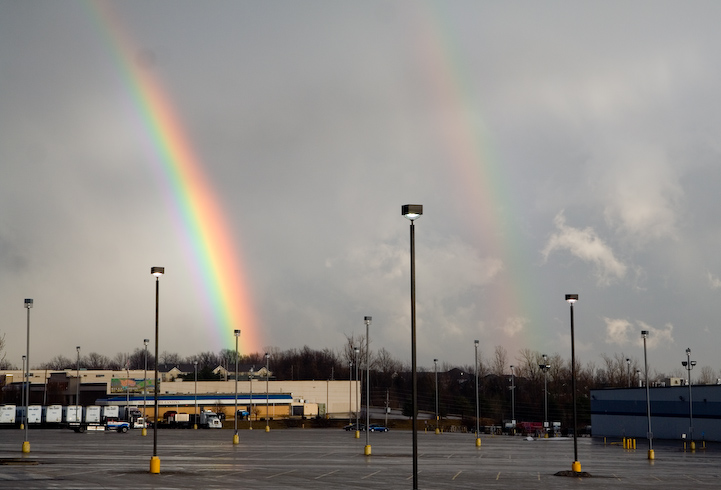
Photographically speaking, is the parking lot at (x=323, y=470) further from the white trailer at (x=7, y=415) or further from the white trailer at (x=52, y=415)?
the white trailer at (x=52, y=415)

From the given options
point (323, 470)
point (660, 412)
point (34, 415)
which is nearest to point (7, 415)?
point (34, 415)

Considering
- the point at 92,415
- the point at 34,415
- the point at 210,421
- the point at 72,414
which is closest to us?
the point at 34,415

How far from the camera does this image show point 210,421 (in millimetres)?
118875

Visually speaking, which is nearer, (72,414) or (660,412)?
(660,412)

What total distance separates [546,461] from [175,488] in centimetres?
3166

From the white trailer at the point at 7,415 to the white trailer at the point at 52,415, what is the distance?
176 inches

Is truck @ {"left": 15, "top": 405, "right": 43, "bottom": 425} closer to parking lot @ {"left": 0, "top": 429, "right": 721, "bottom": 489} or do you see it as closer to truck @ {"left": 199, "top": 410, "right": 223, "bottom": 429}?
truck @ {"left": 199, "top": 410, "right": 223, "bottom": 429}

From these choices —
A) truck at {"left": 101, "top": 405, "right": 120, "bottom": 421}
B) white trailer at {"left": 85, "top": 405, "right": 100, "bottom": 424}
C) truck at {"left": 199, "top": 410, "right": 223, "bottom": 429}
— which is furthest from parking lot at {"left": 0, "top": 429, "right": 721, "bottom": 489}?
truck at {"left": 101, "top": 405, "right": 120, "bottom": 421}

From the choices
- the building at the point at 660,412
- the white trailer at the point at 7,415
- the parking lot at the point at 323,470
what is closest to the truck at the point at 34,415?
the white trailer at the point at 7,415

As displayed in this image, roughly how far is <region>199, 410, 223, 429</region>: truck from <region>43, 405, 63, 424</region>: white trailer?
21149 millimetres

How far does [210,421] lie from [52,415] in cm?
2387

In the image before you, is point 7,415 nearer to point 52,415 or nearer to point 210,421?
point 52,415

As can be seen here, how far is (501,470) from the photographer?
4459 cm

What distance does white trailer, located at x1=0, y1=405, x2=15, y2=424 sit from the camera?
116m
